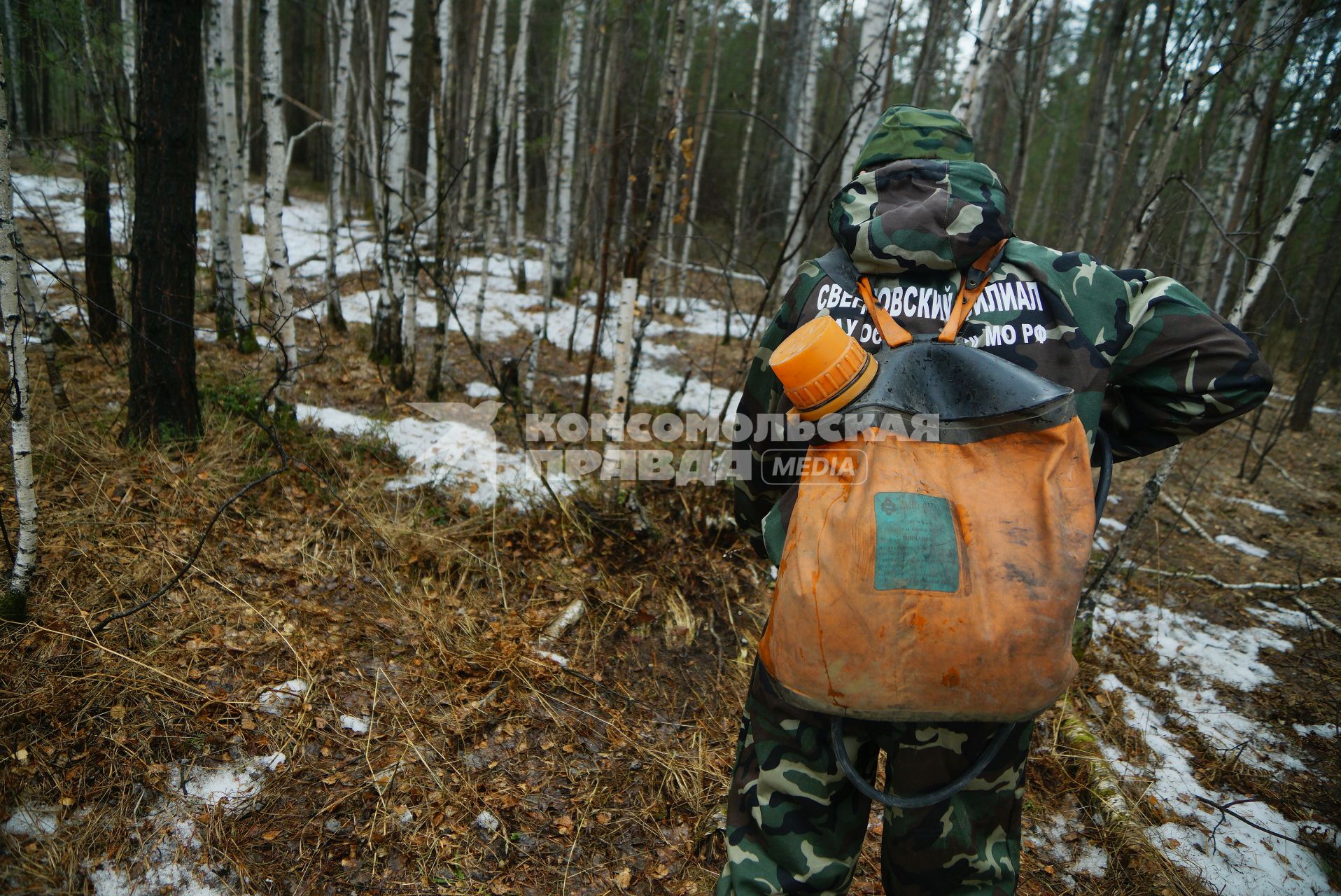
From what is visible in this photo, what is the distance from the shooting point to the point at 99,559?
2902 millimetres

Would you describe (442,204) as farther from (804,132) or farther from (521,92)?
(804,132)

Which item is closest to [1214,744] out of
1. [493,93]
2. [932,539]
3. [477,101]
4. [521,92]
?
[932,539]

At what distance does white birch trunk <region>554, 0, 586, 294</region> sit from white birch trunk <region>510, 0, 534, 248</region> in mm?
574

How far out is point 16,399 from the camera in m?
2.30

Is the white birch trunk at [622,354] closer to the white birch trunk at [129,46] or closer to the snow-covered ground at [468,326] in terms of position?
the snow-covered ground at [468,326]

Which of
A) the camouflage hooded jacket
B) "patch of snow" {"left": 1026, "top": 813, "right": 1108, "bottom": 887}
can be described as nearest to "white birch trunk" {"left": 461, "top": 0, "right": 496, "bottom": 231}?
the camouflage hooded jacket

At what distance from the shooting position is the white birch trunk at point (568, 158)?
9.80 metres

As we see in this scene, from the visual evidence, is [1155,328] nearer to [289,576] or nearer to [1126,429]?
[1126,429]

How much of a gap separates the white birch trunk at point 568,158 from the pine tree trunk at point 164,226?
5.66 metres

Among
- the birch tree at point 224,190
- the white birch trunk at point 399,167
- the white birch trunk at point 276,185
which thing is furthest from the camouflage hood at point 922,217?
the birch tree at point 224,190

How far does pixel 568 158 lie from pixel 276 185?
7.16 m

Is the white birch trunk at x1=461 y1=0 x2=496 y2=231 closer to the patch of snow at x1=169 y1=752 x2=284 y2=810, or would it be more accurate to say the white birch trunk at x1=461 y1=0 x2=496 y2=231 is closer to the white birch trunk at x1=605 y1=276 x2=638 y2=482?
the white birch trunk at x1=605 y1=276 x2=638 y2=482

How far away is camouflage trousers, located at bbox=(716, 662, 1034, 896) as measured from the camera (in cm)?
143

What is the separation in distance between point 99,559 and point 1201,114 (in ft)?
55.8
